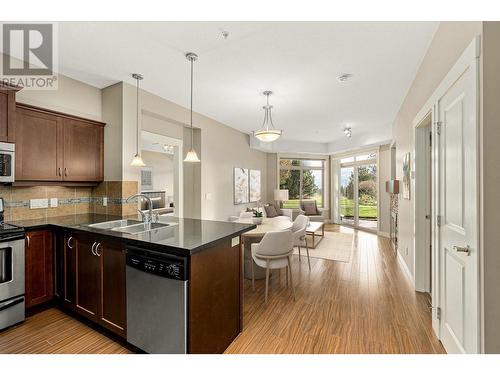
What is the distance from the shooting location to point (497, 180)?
4.21ft

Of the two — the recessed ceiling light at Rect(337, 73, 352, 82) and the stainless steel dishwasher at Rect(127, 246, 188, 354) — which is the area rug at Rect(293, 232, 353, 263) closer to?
the recessed ceiling light at Rect(337, 73, 352, 82)

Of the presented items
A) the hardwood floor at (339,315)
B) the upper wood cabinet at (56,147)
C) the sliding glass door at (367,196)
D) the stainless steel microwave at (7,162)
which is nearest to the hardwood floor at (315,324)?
the hardwood floor at (339,315)

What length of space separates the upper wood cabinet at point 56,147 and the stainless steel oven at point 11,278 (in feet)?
2.45

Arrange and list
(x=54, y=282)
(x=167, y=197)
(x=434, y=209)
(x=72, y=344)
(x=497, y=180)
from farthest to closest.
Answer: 1. (x=167, y=197)
2. (x=54, y=282)
3. (x=434, y=209)
4. (x=72, y=344)
5. (x=497, y=180)

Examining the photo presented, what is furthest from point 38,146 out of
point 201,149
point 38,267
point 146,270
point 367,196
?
point 367,196

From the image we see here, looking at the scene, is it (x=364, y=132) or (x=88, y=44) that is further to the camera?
(x=364, y=132)

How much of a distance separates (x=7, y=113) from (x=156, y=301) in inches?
94.3

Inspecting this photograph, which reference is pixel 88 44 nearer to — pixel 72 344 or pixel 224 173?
pixel 72 344

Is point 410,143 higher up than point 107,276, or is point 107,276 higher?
point 410,143

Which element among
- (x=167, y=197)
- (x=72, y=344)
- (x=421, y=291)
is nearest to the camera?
(x=72, y=344)

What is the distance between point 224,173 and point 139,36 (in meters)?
3.42

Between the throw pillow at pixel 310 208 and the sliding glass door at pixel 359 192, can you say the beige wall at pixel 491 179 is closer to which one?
the sliding glass door at pixel 359 192

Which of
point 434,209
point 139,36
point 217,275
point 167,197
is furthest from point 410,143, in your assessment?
point 167,197

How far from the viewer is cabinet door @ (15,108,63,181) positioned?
→ 2496 mm
